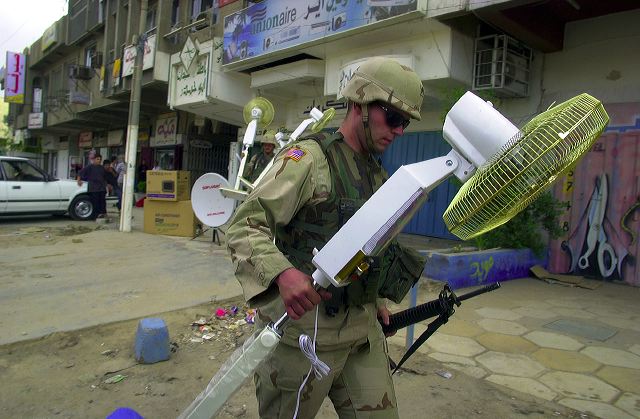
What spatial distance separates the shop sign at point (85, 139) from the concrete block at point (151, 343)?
74.9 feet

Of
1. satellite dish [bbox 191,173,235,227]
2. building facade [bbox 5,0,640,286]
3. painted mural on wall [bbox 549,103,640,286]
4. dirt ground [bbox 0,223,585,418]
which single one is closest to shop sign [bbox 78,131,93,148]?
building facade [bbox 5,0,640,286]

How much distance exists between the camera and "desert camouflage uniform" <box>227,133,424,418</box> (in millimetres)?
1332

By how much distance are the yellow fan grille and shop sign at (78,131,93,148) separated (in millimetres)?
25265

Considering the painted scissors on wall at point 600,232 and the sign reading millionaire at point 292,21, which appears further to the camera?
the sign reading millionaire at point 292,21

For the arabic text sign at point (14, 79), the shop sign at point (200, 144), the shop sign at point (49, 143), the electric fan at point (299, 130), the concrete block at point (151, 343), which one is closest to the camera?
the concrete block at point (151, 343)

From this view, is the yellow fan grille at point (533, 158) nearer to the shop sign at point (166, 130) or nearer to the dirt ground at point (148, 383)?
the dirt ground at point (148, 383)

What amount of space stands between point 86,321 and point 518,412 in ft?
10.9

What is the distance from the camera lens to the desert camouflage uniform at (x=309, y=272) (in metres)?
1.33

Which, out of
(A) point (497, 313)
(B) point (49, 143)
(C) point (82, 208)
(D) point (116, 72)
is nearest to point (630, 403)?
(A) point (497, 313)

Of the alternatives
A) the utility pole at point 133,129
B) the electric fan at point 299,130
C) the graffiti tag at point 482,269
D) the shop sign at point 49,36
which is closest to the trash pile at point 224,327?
the electric fan at point 299,130

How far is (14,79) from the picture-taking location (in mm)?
25219

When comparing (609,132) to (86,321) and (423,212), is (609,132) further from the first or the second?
(86,321)

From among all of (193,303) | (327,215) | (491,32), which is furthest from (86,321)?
(491,32)

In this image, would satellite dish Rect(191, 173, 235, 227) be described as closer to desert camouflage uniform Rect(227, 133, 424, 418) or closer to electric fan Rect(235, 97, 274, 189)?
electric fan Rect(235, 97, 274, 189)
